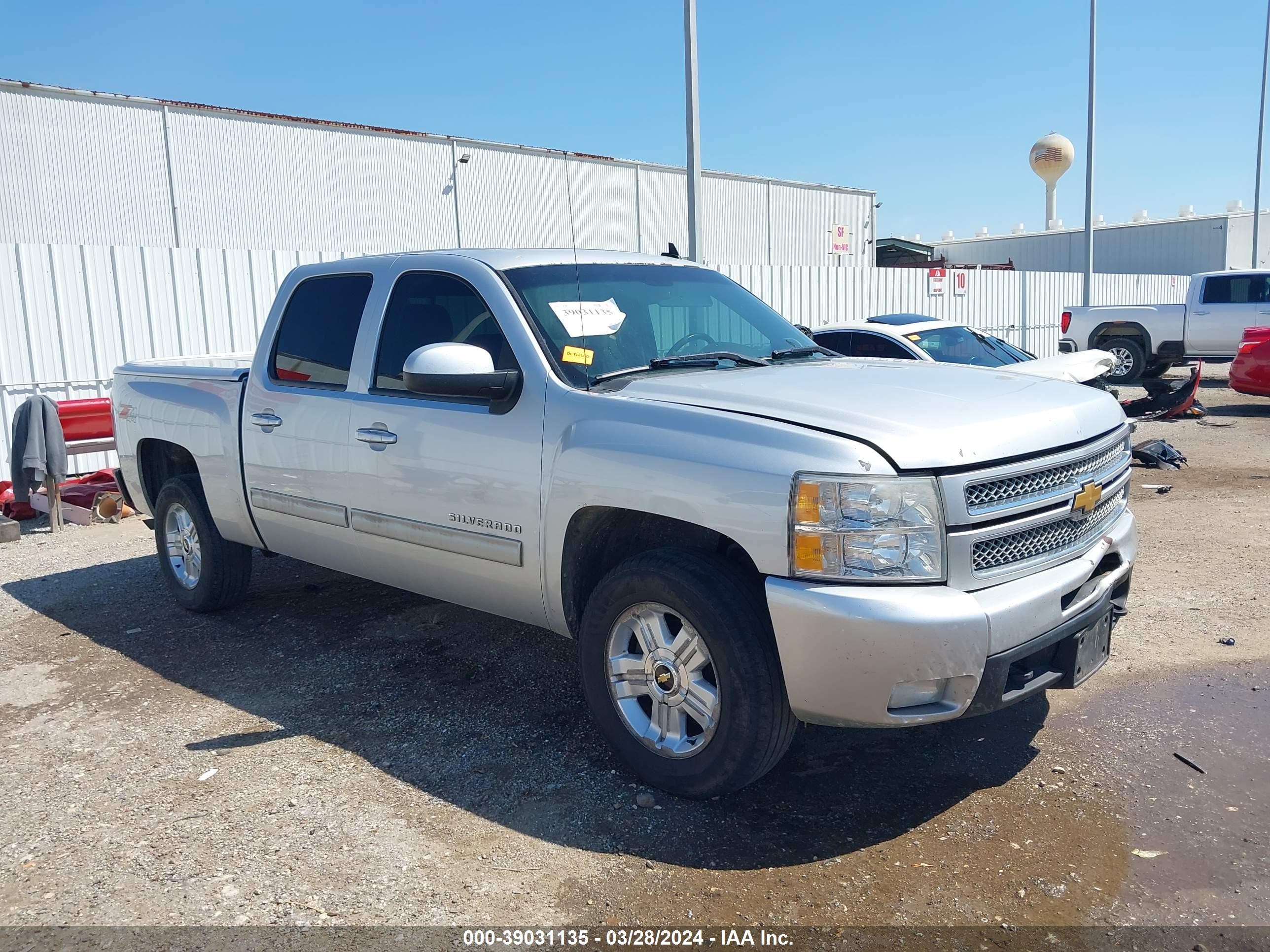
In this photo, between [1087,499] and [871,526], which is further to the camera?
[1087,499]

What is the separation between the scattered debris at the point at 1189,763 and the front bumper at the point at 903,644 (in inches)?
39.4

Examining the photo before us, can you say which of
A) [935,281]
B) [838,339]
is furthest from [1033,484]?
[935,281]

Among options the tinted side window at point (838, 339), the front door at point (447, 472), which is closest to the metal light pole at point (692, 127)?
the tinted side window at point (838, 339)

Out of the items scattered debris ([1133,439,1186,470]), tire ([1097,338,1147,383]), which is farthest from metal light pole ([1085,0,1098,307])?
scattered debris ([1133,439,1186,470])

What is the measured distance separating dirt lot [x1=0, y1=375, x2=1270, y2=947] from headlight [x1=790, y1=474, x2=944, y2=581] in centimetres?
95

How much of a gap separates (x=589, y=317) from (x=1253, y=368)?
42.4ft

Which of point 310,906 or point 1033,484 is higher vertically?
point 1033,484

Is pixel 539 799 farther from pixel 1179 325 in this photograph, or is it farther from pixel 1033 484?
pixel 1179 325

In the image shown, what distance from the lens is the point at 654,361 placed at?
13.6ft

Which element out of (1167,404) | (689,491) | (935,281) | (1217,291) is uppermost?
(935,281)

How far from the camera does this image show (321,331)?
5125mm

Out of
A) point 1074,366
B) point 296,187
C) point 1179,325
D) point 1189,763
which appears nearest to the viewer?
point 1189,763

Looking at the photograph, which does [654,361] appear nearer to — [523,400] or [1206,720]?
[523,400]

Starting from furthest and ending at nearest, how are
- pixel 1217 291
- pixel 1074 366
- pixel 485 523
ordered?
pixel 1217 291, pixel 1074 366, pixel 485 523
